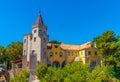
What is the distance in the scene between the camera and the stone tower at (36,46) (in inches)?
2078

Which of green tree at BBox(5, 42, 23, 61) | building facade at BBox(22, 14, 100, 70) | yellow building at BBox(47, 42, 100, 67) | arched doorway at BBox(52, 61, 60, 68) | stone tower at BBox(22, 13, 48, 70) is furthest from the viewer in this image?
green tree at BBox(5, 42, 23, 61)

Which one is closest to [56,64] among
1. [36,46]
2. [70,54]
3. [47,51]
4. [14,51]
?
[47,51]

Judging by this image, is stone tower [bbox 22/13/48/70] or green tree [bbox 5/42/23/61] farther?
green tree [bbox 5/42/23/61]

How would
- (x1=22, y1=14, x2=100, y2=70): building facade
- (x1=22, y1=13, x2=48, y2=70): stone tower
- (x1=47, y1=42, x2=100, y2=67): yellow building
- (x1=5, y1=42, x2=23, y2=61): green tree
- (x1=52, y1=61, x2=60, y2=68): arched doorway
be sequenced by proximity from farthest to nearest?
(x1=5, y1=42, x2=23, y2=61): green tree → (x1=52, y1=61, x2=60, y2=68): arched doorway → (x1=47, y1=42, x2=100, y2=67): yellow building → (x1=22, y1=14, x2=100, y2=70): building facade → (x1=22, y1=13, x2=48, y2=70): stone tower

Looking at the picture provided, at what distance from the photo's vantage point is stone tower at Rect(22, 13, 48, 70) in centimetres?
5278

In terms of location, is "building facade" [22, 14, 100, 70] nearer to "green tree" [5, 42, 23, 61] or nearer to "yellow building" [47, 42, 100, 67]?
"yellow building" [47, 42, 100, 67]

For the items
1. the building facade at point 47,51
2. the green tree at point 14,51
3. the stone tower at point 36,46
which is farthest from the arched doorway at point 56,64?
the green tree at point 14,51

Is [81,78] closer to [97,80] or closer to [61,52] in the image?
[97,80]

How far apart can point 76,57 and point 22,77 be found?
1584 cm

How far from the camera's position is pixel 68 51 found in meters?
58.3

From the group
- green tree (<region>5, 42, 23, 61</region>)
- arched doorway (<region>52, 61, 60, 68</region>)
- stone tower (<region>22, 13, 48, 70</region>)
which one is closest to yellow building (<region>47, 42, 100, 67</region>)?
arched doorway (<region>52, 61, 60, 68</region>)

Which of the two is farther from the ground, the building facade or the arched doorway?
the building facade

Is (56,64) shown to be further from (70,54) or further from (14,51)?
(14,51)

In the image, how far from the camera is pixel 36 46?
53562 mm
